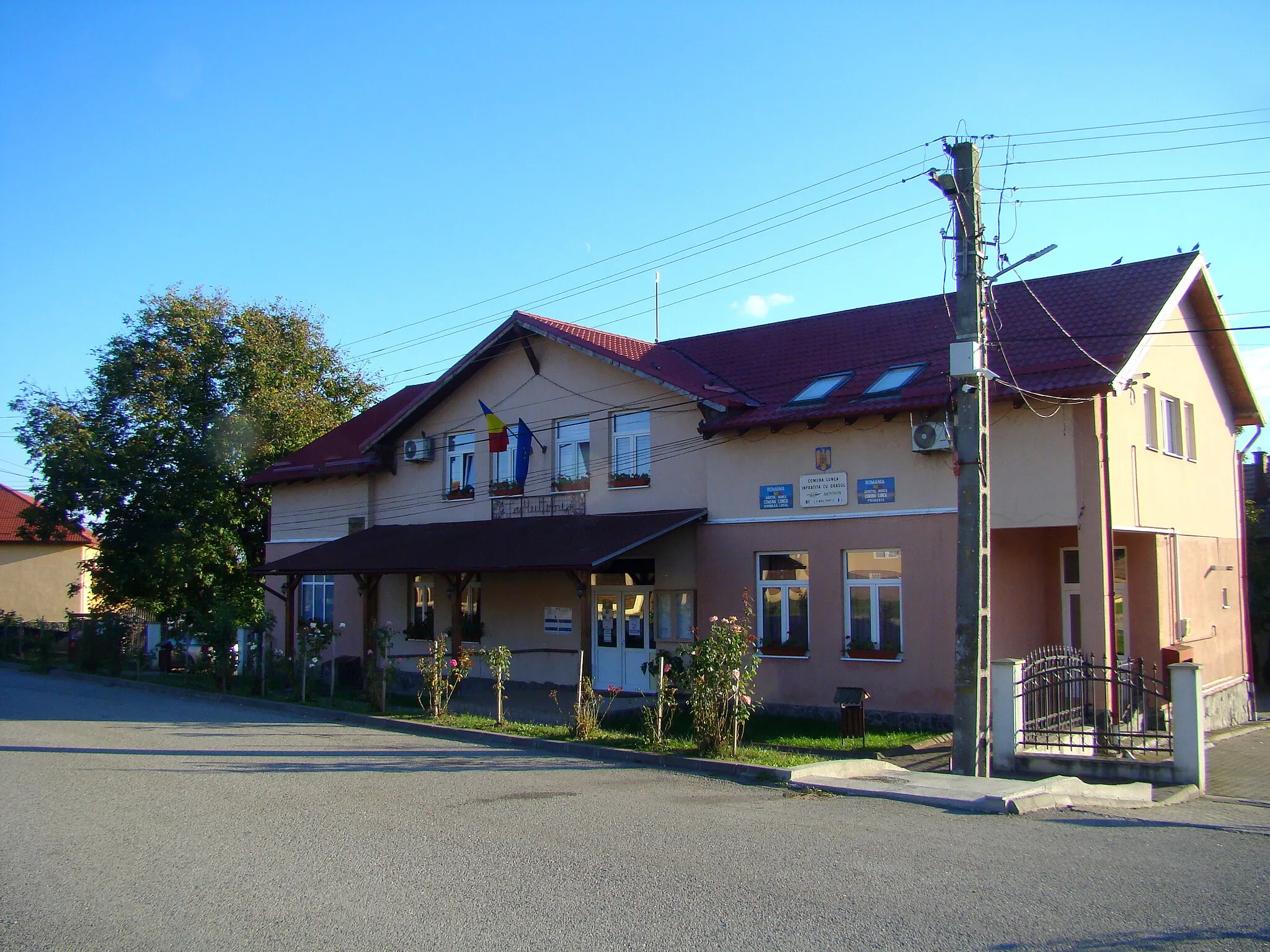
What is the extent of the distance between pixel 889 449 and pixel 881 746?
4.53 meters

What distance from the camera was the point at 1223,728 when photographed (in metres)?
18.1

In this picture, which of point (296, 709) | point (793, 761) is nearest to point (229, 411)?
point (296, 709)

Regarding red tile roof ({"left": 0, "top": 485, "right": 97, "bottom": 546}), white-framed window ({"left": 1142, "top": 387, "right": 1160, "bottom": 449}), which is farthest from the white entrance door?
red tile roof ({"left": 0, "top": 485, "right": 97, "bottom": 546})

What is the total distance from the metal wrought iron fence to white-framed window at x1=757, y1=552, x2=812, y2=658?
3.81m

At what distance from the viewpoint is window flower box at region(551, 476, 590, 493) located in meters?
20.1

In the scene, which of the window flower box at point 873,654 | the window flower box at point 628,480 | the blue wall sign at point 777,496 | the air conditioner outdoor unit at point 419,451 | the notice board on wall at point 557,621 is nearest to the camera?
the window flower box at point 873,654

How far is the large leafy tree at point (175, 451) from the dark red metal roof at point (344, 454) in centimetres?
395

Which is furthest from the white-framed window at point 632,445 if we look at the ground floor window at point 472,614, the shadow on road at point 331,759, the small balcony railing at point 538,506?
the shadow on road at point 331,759

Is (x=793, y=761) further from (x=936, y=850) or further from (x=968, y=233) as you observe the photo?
(x=968, y=233)

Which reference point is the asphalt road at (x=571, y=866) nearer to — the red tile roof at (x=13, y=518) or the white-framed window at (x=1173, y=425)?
the white-framed window at (x=1173, y=425)

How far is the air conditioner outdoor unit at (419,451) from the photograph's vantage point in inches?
909

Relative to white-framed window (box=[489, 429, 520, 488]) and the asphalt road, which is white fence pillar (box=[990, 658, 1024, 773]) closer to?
the asphalt road

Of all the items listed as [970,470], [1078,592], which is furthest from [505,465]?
[970,470]

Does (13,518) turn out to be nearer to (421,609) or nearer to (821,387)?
(421,609)
